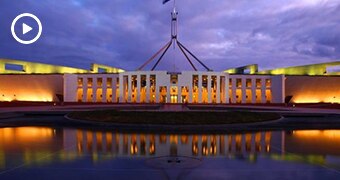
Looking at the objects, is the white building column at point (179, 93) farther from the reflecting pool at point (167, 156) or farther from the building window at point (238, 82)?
the reflecting pool at point (167, 156)

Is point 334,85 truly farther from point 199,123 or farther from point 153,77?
point 199,123

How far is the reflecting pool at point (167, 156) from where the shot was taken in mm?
6449

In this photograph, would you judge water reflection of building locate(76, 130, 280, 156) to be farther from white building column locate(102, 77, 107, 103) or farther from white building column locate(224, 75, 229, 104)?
white building column locate(102, 77, 107, 103)

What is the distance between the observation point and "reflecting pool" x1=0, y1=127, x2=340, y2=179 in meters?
6.45

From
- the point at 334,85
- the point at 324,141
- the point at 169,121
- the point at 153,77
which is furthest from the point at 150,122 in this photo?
the point at 334,85

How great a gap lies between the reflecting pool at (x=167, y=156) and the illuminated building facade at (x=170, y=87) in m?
34.8

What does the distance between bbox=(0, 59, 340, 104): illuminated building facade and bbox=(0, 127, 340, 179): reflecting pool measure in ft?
114

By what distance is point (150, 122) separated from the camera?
15547 millimetres

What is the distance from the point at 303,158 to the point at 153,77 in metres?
41.3

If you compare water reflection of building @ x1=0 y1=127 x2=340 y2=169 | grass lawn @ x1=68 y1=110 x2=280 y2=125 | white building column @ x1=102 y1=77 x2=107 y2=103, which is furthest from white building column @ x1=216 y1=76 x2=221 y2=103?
water reflection of building @ x1=0 y1=127 x2=340 y2=169

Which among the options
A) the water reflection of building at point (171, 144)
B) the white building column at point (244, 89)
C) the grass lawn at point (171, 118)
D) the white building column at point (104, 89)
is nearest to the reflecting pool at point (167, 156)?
the water reflection of building at point (171, 144)

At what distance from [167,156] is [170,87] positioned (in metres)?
38.9

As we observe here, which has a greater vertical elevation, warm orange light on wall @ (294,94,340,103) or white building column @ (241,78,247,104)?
white building column @ (241,78,247,104)

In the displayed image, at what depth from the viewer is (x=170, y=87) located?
1858 inches
